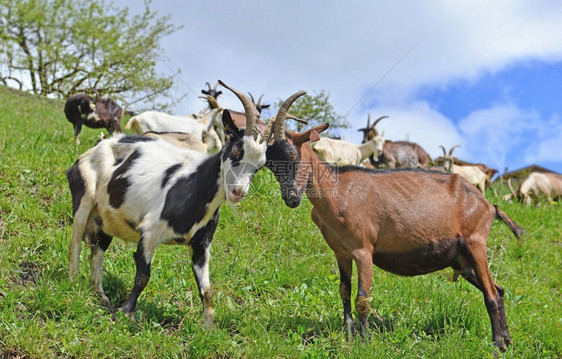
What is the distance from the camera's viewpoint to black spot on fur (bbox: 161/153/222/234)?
5.01m

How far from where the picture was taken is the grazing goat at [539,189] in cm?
1489

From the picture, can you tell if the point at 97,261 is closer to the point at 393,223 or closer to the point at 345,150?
the point at 393,223

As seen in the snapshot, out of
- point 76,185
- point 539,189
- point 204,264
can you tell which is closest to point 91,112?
point 76,185

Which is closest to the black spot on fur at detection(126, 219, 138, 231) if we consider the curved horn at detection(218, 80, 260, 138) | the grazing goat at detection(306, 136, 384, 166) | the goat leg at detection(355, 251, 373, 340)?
the curved horn at detection(218, 80, 260, 138)

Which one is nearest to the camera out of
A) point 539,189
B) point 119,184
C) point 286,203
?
point 286,203

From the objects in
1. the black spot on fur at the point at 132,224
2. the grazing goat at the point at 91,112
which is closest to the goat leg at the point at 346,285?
the black spot on fur at the point at 132,224

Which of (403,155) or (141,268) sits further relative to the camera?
(403,155)

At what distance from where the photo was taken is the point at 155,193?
5266 mm

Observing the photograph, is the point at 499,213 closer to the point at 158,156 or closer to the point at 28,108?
the point at 158,156

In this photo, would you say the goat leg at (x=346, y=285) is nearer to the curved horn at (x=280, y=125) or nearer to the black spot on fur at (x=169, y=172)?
the curved horn at (x=280, y=125)

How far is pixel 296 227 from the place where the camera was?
28.7ft

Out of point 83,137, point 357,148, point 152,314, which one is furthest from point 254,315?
point 357,148

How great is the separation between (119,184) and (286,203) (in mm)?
1799

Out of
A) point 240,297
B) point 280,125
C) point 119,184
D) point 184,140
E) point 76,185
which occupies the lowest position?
point 240,297
